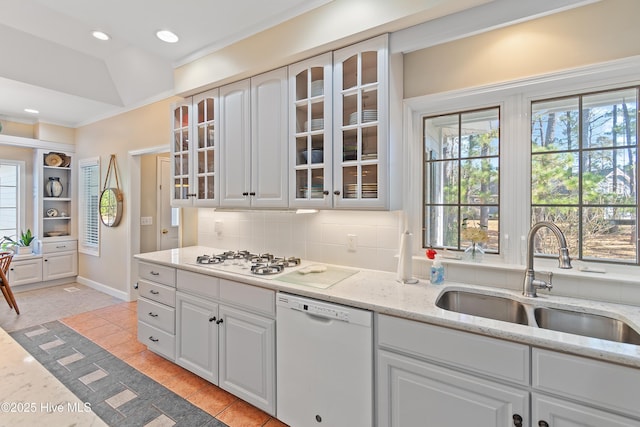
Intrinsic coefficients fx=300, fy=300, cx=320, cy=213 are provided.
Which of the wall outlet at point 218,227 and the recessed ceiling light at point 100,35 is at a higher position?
the recessed ceiling light at point 100,35

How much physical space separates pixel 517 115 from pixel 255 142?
1.82 metres

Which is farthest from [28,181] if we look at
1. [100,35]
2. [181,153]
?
[181,153]

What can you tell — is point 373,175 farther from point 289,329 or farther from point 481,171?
point 289,329

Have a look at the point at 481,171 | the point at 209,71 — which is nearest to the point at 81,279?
the point at 209,71

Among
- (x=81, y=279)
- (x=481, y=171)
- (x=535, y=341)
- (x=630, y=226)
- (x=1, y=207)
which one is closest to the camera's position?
(x=535, y=341)

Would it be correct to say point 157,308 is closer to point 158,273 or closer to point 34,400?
point 158,273

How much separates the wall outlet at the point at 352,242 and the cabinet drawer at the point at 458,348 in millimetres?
812

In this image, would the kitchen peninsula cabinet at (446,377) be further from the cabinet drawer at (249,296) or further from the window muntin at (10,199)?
the window muntin at (10,199)

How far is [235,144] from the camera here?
2.53m

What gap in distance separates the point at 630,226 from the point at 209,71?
10.0ft

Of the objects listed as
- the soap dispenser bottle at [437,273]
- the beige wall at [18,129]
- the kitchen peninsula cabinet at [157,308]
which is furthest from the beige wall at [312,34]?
the beige wall at [18,129]

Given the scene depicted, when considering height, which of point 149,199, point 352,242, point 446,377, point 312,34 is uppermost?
point 312,34

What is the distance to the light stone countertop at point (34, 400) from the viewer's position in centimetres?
63

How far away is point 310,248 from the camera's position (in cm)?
254
